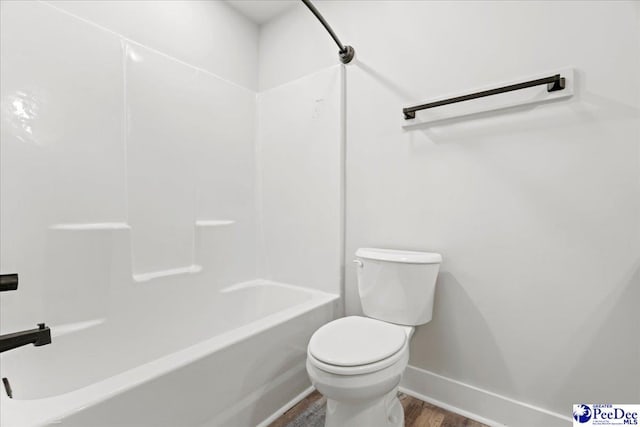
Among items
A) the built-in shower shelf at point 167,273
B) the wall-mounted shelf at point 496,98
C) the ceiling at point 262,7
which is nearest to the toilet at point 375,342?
the wall-mounted shelf at point 496,98

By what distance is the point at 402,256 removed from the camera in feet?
4.75

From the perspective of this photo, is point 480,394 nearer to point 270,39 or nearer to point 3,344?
point 3,344

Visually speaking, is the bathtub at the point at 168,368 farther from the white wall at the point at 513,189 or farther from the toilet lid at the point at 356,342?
the white wall at the point at 513,189

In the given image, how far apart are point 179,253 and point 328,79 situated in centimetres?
138

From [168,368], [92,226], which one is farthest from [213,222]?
[168,368]

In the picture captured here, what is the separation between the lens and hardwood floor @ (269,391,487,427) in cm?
138

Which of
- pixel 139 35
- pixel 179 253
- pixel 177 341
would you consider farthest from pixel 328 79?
pixel 177 341

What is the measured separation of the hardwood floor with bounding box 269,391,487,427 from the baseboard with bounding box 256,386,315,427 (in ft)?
0.04

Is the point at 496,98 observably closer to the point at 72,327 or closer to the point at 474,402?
the point at 474,402

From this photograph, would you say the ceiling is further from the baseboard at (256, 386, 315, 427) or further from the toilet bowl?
the baseboard at (256, 386, 315, 427)

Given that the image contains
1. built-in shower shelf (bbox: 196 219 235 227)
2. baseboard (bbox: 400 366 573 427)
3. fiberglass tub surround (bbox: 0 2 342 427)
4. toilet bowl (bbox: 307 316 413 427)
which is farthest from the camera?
built-in shower shelf (bbox: 196 219 235 227)

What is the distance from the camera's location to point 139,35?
1.62 meters

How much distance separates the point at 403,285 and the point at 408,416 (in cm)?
62

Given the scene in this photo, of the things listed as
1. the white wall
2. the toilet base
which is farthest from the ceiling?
the toilet base
